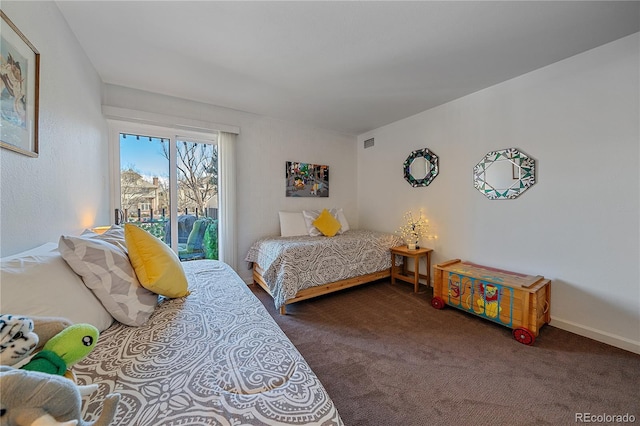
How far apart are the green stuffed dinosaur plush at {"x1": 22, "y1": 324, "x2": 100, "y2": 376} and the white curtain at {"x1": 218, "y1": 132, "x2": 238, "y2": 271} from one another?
250 centimetres

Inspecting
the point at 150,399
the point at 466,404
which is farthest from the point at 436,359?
the point at 150,399

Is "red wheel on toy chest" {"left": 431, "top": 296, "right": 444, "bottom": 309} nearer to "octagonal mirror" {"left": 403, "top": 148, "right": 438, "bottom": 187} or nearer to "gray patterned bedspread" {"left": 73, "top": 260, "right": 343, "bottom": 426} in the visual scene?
"octagonal mirror" {"left": 403, "top": 148, "right": 438, "bottom": 187}

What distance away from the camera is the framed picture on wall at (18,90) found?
102 cm

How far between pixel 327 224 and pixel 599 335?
9.16 ft

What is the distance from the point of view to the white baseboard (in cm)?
182

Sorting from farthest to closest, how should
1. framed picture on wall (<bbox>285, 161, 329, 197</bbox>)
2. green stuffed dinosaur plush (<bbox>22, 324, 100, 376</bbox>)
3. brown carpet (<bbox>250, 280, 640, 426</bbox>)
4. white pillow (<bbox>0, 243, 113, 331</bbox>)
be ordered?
framed picture on wall (<bbox>285, 161, 329, 197</bbox>) → brown carpet (<bbox>250, 280, 640, 426</bbox>) → white pillow (<bbox>0, 243, 113, 331</bbox>) → green stuffed dinosaur plush (<bbox>22, 324, 100, 376</bbox>)

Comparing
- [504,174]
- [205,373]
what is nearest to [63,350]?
[205,373]

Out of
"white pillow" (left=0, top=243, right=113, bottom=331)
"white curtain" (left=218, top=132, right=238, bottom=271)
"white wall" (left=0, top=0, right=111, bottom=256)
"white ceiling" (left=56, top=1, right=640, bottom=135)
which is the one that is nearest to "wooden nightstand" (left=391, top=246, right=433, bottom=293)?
"white ceiling" (left=56, top=1, right=640, bottom=135)

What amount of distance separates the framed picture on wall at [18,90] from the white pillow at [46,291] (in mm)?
534

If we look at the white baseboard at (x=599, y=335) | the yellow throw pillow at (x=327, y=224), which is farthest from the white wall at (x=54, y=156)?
the white baseboard at (x=599, y=335)

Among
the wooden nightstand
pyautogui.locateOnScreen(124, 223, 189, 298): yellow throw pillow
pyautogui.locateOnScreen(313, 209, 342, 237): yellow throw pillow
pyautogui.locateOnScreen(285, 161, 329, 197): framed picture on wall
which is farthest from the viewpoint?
pyautogui.locateOnScreen(285, 161, 329, 197): framed picture on wall

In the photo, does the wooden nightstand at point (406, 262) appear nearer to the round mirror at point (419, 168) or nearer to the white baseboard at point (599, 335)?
the round mirror at point (419, 168)

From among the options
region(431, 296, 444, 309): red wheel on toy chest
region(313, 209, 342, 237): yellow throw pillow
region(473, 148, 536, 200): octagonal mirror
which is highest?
region(473, 148, 536, 200): octagonal mirror

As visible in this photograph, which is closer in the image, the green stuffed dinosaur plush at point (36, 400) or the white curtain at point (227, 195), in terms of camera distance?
the green stuffed dinosaur plush at point (36, 400)
